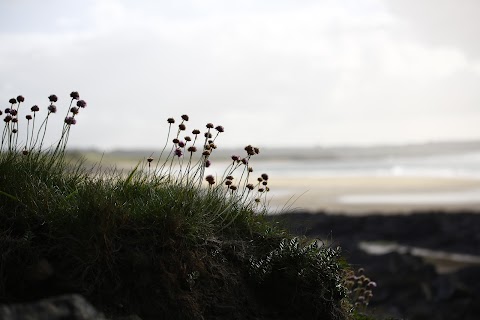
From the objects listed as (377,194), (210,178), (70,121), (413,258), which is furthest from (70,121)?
(377,194)

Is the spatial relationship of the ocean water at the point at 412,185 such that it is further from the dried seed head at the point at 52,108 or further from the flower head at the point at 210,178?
the dried seed head at the point at 52,108

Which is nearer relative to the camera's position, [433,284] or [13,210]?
[13,210]

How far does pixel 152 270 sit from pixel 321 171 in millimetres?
46089

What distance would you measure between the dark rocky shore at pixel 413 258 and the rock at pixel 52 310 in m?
2.87

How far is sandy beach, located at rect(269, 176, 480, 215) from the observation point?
96.1 ft

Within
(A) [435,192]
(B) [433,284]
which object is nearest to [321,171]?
(A) [435,192]

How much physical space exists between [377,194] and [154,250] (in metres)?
29.9

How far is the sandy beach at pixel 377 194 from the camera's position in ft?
96.1

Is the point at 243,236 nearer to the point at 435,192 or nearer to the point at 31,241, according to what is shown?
the point at 31,241

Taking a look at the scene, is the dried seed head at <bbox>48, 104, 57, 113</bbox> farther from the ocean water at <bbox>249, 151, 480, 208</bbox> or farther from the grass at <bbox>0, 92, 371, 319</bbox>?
the ocean water at <bbox>249, 151, 480, 208</bbox>

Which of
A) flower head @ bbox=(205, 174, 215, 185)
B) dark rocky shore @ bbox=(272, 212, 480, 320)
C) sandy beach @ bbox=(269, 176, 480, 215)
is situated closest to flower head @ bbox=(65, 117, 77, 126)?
flower head @ bbox=(205, 174, 215, 185)

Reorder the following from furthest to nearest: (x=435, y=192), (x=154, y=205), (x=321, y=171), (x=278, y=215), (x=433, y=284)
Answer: (x=321, y=171), (x=435, y=192), (x=433, y=284), (x=278, y=215), (x=154, y=205)

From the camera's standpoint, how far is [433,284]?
14.9 metres

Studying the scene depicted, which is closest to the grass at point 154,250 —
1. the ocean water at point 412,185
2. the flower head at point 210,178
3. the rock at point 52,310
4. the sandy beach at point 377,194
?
the flower head at point 210,178
